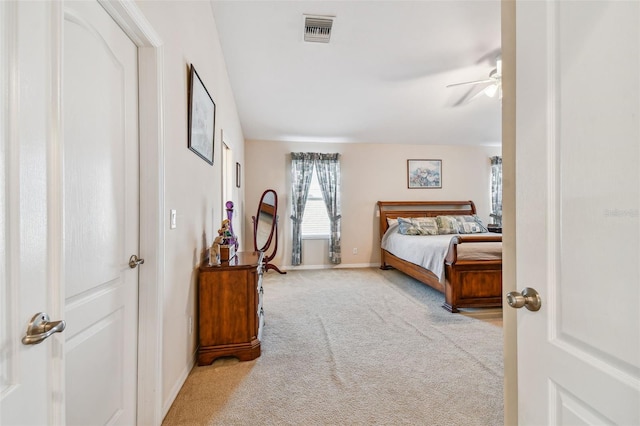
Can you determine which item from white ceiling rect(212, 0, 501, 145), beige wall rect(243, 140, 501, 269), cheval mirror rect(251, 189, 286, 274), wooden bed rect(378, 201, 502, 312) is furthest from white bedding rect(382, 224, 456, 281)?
cheval mirror rect(251, 189, 286, 274)

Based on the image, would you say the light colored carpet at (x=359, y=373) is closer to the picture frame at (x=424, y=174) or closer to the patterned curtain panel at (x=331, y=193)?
the patterned curtain panel at (x=331, y=193)

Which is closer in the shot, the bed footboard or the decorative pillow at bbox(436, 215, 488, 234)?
the bed footboard

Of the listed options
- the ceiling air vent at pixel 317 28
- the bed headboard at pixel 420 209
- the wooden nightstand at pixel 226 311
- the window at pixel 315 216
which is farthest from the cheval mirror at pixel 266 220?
the wooden nightstand at pixel 226 311

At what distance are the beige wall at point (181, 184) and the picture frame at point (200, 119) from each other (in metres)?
0.05

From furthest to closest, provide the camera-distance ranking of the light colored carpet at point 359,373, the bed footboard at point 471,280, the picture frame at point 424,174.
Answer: the picture frame at point 424,174
the bed footboard at point 471,280
the light colored carpet at point 359,373

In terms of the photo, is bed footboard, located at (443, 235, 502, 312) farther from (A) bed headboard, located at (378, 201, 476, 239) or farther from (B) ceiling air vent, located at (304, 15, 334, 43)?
(B) ceiling air vent, located at (304, 15, 334, 43)

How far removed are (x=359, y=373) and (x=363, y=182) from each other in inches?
155

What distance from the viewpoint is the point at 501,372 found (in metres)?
1.96

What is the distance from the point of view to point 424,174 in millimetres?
5656

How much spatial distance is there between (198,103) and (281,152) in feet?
10.4

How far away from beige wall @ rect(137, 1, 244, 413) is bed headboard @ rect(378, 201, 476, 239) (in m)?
3.61

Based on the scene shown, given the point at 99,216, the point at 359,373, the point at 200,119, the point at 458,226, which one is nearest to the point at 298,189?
the point at 458,226
